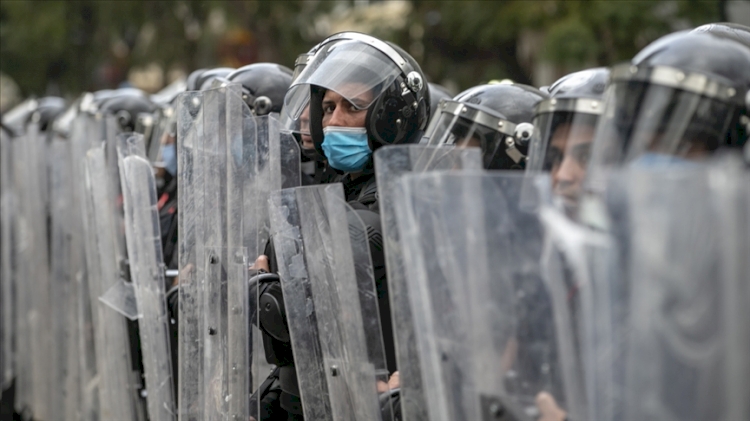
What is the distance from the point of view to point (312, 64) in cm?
390

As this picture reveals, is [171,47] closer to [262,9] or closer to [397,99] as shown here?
[262,9]

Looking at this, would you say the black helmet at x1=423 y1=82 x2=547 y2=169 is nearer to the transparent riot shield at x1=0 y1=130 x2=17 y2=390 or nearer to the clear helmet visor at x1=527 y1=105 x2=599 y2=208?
the clear helmet visor at x1=527 y1=105 x2=599 y2=208

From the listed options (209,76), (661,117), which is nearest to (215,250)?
(661,117)

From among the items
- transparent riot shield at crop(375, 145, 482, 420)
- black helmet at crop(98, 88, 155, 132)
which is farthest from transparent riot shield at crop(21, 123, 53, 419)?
transparent riot shield at crop(375, 145, 482, 420)

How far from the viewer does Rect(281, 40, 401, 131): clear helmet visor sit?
3715 mm

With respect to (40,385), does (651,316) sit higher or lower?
higher

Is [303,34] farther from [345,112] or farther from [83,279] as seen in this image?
[345,112]

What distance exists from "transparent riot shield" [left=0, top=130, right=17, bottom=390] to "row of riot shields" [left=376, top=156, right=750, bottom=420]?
5.57 meters

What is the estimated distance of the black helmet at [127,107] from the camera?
7.02 m

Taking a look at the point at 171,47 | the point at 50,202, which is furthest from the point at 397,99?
the point at 171,47

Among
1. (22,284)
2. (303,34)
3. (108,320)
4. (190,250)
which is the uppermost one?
(303,34)

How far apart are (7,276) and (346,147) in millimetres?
4610

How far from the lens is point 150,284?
13.7 ft

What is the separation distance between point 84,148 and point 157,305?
1.89 metres
